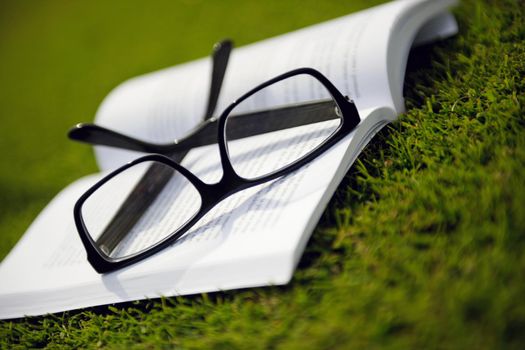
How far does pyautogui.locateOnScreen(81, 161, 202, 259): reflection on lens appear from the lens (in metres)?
0.97

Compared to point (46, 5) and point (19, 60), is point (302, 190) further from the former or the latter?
point (46, 5)

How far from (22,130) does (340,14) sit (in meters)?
1.79

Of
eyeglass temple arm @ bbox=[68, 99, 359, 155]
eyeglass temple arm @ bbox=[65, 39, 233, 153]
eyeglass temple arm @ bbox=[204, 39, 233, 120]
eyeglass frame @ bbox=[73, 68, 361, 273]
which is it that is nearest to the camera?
eyeglass frame @ bbox=[73, 68, 361, 273]

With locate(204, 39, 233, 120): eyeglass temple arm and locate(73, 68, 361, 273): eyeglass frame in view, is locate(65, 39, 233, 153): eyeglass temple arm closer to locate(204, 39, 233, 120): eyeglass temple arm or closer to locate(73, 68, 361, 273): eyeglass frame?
locate(204, 39, 233, 120): eyeglass temple arm

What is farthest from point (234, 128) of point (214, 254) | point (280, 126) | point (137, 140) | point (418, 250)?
point (418, 250)

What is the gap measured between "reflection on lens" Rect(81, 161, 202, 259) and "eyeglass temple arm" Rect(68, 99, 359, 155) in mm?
92

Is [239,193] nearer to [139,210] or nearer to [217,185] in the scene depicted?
[217,185]

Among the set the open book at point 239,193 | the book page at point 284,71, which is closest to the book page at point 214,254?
the open book at point 239,193

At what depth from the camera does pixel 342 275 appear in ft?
2.36

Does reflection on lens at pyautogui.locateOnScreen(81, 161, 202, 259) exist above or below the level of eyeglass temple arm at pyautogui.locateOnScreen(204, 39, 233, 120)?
below

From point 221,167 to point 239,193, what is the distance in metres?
0.13

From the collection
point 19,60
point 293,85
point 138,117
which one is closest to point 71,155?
point 138,117

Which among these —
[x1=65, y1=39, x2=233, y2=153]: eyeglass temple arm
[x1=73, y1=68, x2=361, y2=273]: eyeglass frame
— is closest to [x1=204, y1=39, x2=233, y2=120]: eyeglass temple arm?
[x1=65, y1=39, x2=233, y2=153]: eyeglass temple arm

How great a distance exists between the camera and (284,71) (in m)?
1.24
